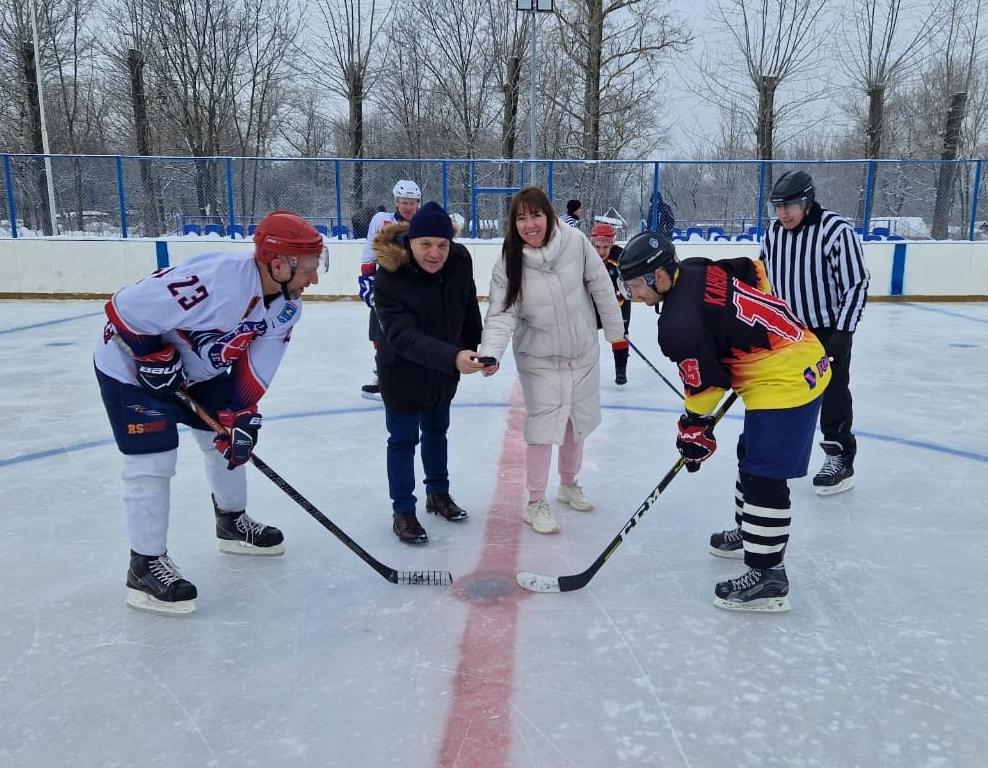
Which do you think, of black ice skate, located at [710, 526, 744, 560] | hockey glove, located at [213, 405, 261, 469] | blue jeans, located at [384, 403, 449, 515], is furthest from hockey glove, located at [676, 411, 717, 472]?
hockey glove, located at [213, 405, 261, 469]

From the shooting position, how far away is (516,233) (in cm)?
262

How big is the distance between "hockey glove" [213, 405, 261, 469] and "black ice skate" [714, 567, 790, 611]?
4.78 ft

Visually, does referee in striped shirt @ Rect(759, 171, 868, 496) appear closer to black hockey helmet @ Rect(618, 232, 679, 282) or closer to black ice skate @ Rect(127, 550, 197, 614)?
black hockey helmet @ Rect(618, 232, 679, 282)

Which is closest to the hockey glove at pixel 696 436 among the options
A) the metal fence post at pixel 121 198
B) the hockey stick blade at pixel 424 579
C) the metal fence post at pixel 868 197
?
the hockey stick blade at pixel 424 579

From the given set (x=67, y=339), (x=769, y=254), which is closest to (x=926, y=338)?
(x=769, y=254)

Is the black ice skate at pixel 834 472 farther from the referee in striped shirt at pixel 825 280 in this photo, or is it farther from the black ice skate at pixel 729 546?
the black ice skate at pixel 729 546

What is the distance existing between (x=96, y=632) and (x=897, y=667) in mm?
2117

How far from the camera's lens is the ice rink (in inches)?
67.2

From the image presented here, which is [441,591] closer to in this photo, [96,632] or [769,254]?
[96,632]

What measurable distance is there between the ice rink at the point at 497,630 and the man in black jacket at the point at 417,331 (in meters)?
0.31

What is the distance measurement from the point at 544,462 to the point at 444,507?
43cm

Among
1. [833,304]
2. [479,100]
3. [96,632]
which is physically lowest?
[96,632]

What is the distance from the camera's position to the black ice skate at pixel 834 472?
3201mm

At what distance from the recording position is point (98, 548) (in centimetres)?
270
